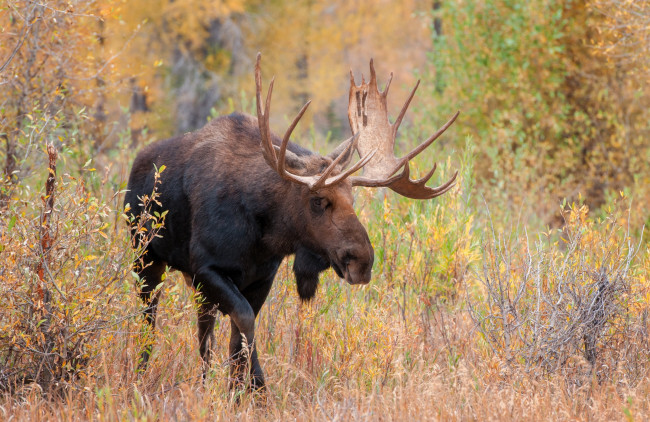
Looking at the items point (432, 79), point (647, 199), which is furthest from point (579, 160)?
point (432, 79)

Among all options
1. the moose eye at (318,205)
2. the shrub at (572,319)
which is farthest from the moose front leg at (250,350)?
the shrub at (572,319)

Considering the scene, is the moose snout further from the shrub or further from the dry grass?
the shrub

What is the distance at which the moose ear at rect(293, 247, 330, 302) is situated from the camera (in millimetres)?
5332

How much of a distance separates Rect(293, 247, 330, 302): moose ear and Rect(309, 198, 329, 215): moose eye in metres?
0.30

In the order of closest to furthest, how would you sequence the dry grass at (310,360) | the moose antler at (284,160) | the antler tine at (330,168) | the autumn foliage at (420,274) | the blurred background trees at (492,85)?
the dry grass at (310,360) → the autumn foliage at (420,274) → the antler tine at (330,168) → the moose antler at (284,160) → the blurred background trees at (492,85)

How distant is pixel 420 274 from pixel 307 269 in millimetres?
1730

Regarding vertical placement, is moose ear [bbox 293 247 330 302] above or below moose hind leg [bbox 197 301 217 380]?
above

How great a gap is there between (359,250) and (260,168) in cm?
100

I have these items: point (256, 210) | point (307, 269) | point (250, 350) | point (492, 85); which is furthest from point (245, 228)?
point (492, 85)

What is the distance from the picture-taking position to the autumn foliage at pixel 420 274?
15.1 ft

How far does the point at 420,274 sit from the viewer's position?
6.86 metres

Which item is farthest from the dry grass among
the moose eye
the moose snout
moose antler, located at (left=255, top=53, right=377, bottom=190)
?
moose antler, located at (left=255, top=53, right=377, bottom=190)

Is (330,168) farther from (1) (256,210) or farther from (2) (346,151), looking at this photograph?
(1) (256,210)

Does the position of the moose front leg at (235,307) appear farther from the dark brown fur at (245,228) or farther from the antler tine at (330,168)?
the antler tine at (330,168)
